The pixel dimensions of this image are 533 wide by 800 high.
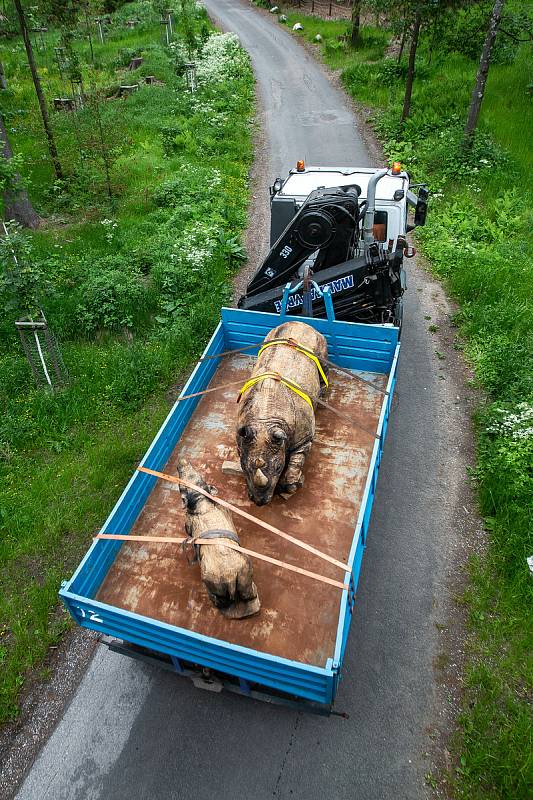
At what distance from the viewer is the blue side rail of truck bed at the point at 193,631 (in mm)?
3643

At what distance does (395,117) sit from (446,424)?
48.3 feet

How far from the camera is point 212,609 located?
431cm

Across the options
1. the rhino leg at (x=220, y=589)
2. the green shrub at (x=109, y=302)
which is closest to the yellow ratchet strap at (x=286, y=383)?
the rhino leg at (x=220, y=589)

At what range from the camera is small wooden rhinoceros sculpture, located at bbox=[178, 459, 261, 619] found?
4.01 metres

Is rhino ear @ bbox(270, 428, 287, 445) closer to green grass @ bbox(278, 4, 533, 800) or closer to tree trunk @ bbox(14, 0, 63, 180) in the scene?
green grass @ bbox(278, 4, 533, 800)

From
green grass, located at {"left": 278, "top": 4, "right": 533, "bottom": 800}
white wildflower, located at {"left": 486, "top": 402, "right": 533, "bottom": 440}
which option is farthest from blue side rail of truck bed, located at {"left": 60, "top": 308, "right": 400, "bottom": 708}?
white wildflower, located at {"left": 486, "top": 402, "right": 533, "bottom": 440}

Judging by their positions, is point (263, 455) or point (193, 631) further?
point (263, 455)

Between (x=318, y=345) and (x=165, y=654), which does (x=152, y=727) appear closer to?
(x=165, y=654)

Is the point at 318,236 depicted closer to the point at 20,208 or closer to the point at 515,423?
the point at 515,423

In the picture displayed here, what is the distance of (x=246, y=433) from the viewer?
489 centimetres

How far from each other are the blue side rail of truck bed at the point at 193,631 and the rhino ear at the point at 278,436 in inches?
34.7

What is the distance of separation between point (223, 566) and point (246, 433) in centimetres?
132

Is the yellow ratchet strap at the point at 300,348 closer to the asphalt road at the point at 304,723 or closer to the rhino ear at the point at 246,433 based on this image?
the rhino ear at the point at 246,433

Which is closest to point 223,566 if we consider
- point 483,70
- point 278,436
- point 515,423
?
point 278,436
